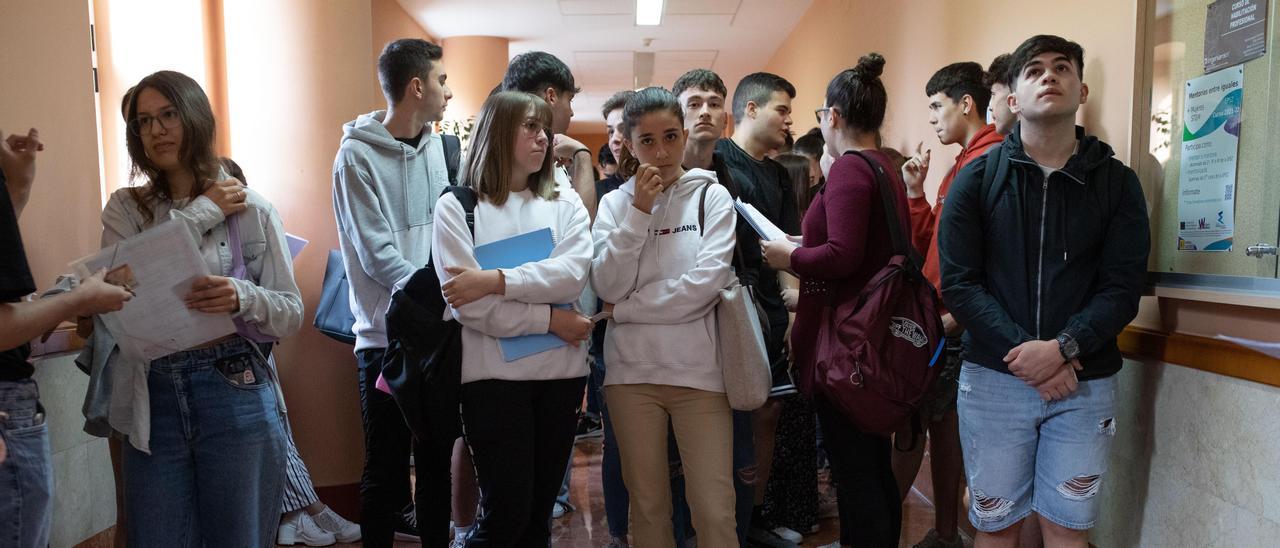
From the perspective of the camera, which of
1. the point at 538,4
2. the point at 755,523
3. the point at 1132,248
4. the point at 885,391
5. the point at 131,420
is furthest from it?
the point at 538,4

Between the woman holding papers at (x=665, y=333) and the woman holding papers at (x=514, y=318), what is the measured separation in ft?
0.42

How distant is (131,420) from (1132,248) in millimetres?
2251

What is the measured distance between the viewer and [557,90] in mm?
3016

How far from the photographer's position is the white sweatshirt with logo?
2.15 metres

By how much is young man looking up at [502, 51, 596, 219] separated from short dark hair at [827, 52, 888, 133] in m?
0.87

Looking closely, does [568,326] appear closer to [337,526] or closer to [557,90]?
[557,90]

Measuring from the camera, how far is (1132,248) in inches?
80.2

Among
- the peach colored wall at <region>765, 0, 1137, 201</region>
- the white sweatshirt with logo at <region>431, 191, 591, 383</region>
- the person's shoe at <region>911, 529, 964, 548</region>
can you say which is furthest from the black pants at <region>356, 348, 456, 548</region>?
the peach colored wall at <region>765, 0, 1137, 201</region>

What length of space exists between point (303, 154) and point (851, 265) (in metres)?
2.32

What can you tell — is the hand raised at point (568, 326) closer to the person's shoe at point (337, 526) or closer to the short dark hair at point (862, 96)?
the short dark hair at point (862, 96)

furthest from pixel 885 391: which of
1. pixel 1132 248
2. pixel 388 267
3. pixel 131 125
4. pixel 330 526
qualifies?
pixel 330 526

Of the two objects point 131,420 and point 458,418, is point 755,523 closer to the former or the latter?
point 458,418

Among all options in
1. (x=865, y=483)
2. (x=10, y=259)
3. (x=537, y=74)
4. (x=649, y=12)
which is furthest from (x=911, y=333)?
(x=649, y=12)

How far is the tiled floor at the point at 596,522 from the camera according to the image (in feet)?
10.9
